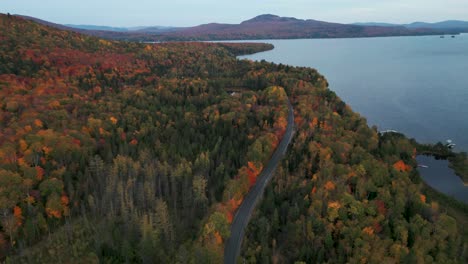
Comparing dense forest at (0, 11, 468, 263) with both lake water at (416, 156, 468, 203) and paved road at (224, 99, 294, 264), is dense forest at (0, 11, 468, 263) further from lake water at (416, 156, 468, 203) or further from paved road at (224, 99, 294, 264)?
lake water at (416, 156, 468, 203)

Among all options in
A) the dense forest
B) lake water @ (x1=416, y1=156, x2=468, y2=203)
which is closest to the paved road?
the dense forest

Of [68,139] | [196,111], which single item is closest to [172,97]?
[196,111]

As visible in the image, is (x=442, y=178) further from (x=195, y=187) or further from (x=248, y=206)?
(x=195, y=187)

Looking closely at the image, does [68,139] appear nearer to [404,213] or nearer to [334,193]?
[334,193]

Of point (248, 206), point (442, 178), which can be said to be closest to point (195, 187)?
point (248, 206)

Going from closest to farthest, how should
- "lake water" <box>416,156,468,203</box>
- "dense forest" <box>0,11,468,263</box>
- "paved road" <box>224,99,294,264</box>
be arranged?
"dense forest" <box>0,11,468,263</box> → "paved road" <box>224,99,294,264</box> → "lake water" <box>416,156,468,203</box>

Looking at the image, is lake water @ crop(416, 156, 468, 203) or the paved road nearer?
A: the paved road

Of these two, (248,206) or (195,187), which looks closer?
(195,187)
